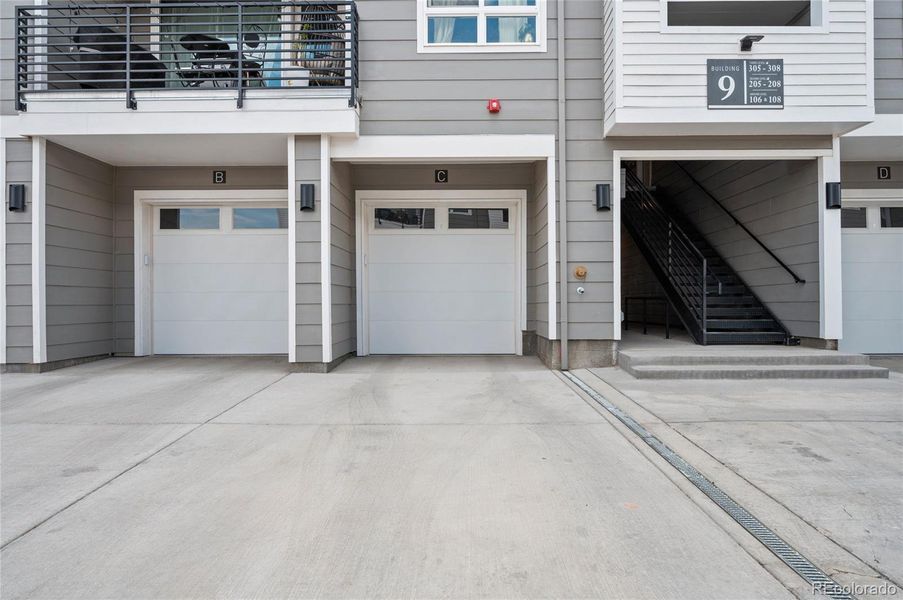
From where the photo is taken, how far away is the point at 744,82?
5211mm

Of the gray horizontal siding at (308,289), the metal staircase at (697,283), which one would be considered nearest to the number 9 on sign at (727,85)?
the metal staircase at (697,283)

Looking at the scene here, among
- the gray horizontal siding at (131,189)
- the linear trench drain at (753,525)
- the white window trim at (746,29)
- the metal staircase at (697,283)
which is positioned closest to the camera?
the linear trench drain at (753,525)

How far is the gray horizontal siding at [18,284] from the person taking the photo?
5559 mm

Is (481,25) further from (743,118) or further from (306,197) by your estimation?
(743,118)

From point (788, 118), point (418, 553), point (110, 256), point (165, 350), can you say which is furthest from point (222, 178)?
point (788, 118)

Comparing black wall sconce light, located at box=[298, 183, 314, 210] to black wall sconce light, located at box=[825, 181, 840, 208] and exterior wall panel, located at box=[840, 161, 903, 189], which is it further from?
exterior wall panel, located at box=[840, 161, 903, 189]

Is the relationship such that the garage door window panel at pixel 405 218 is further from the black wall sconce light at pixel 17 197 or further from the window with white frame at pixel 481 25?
the black wall sconce light at pixel 17 197

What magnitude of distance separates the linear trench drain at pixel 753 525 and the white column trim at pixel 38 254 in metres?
6.09

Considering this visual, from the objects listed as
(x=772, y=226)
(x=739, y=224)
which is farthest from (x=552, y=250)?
(x=739, y=224)

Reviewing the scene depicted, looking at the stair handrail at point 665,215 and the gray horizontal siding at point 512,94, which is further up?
the gray horizontal siding at point 512,94

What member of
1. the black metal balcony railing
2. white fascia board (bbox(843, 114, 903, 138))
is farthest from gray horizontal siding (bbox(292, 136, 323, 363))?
white fascia board (bbox(843, 114, 903, 138))

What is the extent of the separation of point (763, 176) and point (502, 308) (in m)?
3.73

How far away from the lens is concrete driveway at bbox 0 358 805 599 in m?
1.87

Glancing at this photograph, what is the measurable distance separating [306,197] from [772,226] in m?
5.70
